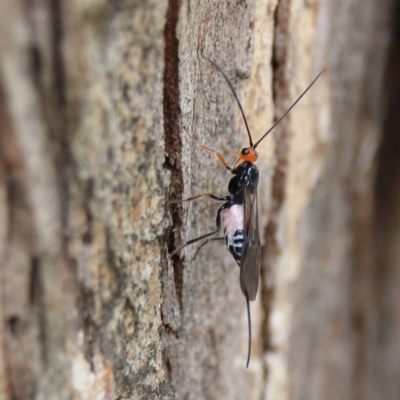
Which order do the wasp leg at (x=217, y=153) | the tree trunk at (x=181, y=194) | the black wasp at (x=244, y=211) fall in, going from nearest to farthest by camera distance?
the tree trunk at (x=181, y=194)
the wasp leg at (x=217, y=153)
the black wasp at (x=244, y=211)

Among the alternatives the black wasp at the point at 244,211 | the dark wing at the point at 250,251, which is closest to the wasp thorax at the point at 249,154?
the black wasp at the point at 244,211

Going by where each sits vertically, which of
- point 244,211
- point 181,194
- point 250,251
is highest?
point 181,194

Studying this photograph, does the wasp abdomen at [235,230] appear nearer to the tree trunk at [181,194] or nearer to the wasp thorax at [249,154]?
the tree trunk at [181,194]

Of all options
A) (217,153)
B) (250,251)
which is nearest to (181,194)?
(217,153)

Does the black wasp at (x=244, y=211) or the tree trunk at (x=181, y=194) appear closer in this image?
the tree trunk at (x=181, y=194)

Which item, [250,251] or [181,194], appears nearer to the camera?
[181,194]

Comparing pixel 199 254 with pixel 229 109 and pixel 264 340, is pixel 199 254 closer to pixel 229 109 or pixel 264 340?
pixel 229 109

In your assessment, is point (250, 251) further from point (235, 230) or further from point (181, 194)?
point (181, 194)
